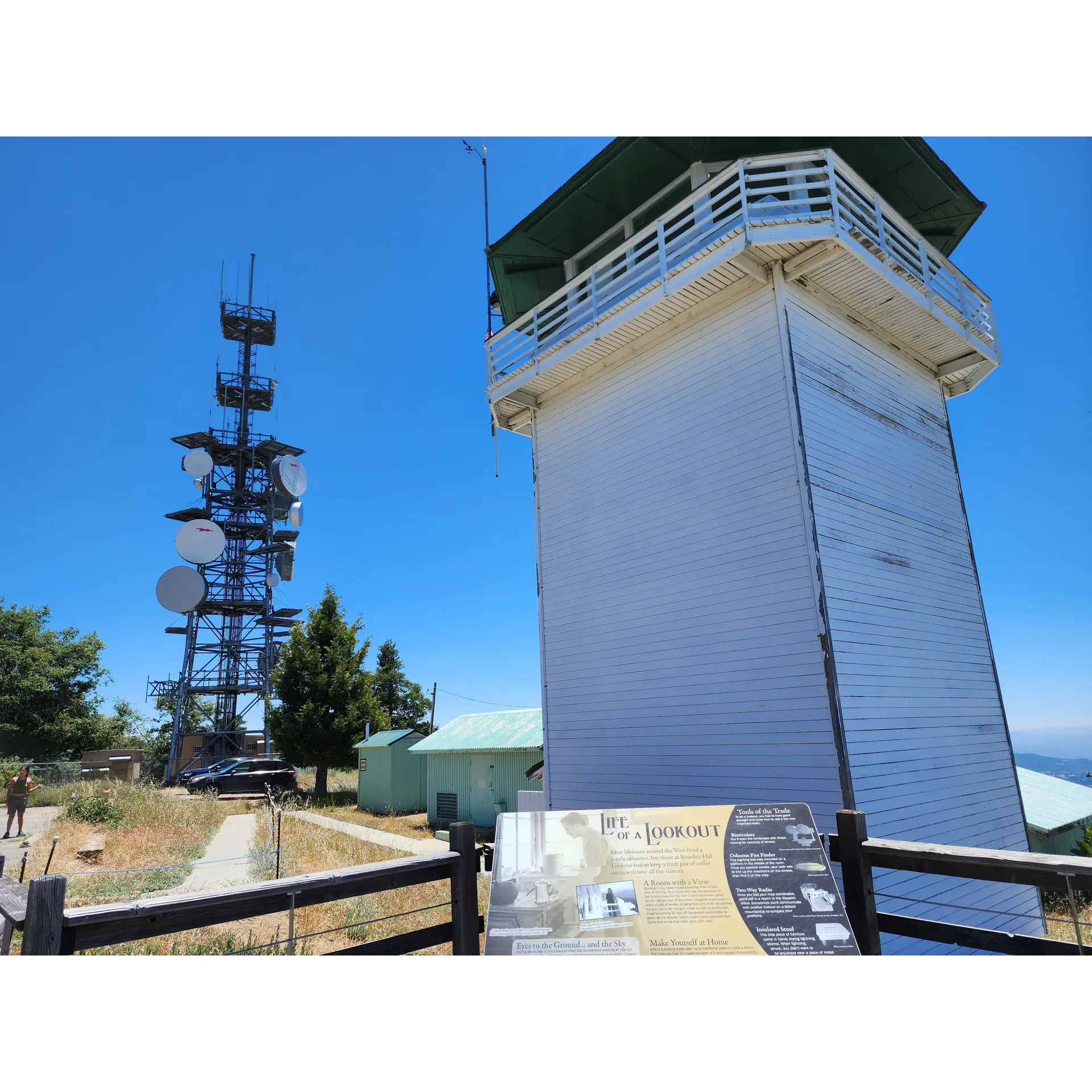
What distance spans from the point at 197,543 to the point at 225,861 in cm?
2521

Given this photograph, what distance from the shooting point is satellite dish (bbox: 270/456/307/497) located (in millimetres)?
39031

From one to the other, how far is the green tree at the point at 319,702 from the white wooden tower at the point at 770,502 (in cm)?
2098

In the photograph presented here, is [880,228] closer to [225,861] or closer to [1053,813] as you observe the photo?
[225,861]

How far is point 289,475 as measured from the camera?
3922 centimetres

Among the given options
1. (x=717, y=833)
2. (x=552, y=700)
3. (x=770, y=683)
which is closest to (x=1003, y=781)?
(x=770, y=683)

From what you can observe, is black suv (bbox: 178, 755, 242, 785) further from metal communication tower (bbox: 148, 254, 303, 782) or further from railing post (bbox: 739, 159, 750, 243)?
railing post (bbox: 739, 159, 750, 243)

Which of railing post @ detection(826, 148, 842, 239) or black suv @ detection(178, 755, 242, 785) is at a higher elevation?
railing post @ detection(826, 148, 842, 239)

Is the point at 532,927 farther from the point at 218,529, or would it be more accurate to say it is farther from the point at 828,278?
the point at 218,529

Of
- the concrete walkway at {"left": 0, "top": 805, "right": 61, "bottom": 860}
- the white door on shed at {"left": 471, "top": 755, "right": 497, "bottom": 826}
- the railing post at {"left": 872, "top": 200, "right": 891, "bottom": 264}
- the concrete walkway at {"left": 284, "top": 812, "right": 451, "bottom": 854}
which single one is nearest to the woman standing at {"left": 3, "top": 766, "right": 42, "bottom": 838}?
the concrete walkway at {"left": 0, "top": 805, "right": 61, "bottom": 860}

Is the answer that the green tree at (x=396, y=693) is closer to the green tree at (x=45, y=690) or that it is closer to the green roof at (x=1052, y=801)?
the green tree at (x=45, y=690)

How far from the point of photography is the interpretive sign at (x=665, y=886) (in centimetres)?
334

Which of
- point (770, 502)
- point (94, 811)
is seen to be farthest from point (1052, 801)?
point (94, 811)

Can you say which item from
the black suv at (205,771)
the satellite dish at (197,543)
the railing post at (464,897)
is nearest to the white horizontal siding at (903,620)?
the railing post at (464,897)

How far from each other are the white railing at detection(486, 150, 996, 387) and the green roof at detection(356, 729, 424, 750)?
1975 centimetres
